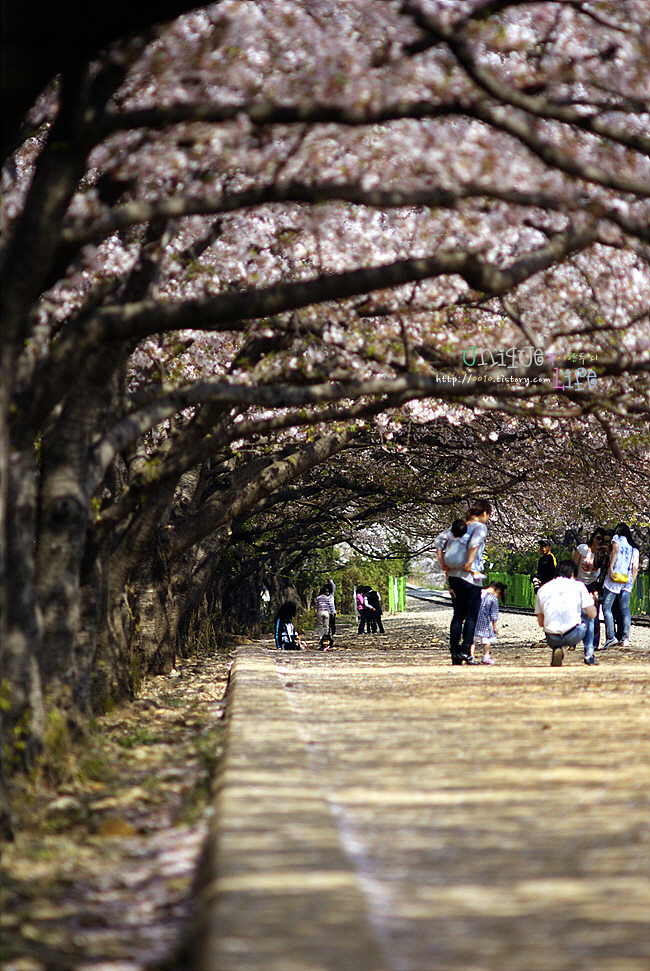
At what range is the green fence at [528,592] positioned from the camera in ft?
159

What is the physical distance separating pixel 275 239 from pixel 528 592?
49.5 m

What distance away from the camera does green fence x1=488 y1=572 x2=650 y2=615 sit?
159 feet

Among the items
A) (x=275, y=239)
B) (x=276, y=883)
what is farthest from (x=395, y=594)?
(x=276, y=883)

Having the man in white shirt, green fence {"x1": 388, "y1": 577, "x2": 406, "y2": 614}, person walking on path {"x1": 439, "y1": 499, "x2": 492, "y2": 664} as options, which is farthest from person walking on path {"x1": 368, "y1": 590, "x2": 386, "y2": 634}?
the man in white shirt

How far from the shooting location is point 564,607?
15.6 meters

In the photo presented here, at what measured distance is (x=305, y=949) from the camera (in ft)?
11.1

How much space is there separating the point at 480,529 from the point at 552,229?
518cm

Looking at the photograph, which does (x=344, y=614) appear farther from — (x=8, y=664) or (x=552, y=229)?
(x=8, y=664)

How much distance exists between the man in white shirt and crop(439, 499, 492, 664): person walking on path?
877 millimetres

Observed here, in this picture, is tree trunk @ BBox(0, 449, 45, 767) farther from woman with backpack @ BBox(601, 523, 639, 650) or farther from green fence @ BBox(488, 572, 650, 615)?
green fence @ BBox(488, 572, 650, 615)

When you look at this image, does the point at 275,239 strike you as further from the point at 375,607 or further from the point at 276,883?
the point at 375,607

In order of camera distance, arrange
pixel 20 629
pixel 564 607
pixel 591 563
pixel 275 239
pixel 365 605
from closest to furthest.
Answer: pixel 20 629 < pixel 275 239 < pixel 564 607 < pixel 591 563 < pixel 365 605

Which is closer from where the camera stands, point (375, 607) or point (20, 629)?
point (20, 629)

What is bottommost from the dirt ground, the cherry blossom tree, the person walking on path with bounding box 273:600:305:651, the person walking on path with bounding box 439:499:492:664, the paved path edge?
the dirt ground
